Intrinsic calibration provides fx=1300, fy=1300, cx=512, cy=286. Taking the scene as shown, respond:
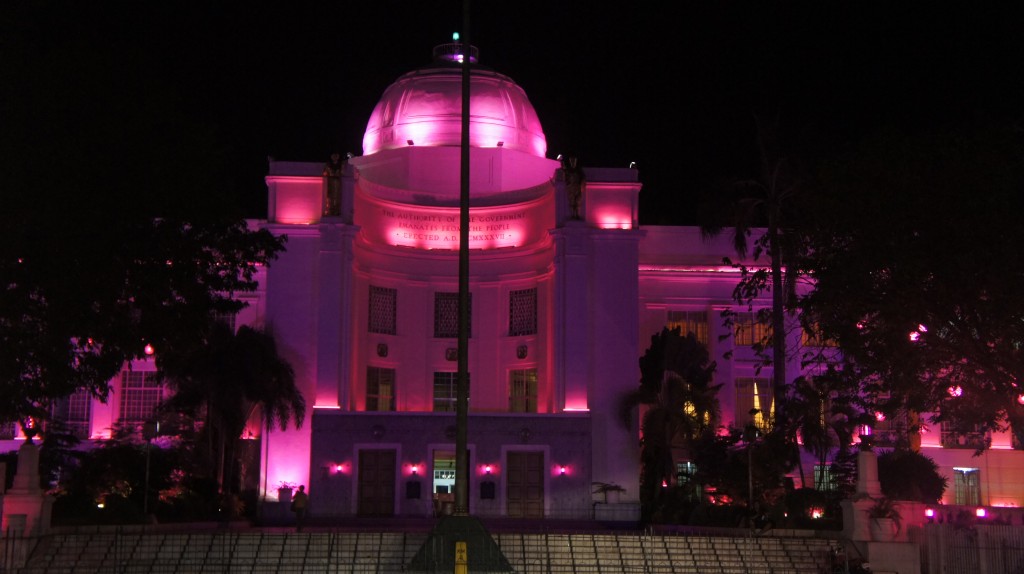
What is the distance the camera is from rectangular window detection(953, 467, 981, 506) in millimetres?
53281

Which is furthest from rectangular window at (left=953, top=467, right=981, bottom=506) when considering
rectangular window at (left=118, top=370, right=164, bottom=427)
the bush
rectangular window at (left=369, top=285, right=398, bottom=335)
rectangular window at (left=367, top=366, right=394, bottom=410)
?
rectangular window at (left=118, top=370, right=164, bottom=427)

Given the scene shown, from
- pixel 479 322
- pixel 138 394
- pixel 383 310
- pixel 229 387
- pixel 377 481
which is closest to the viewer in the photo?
pixel 229 387

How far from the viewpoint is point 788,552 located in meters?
30.8

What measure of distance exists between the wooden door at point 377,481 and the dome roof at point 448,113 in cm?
1488

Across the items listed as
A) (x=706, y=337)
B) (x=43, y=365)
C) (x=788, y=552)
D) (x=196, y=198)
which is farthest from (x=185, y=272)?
(x=706, y=337)

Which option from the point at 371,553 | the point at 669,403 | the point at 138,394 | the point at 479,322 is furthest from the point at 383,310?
the point at 371,553

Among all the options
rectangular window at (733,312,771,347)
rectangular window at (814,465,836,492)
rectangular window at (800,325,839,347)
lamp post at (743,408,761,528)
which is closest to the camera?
rectangular window at (800,325,839,347)

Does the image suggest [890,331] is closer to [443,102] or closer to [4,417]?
[4,417]

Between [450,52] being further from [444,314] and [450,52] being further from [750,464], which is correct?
[750,464]

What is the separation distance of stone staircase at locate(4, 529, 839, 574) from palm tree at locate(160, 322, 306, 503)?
37.3 ft

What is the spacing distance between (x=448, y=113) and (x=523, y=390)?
12557 mm

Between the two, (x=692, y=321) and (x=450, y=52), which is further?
(x=450, y=52)

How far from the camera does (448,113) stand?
5612 centimetres

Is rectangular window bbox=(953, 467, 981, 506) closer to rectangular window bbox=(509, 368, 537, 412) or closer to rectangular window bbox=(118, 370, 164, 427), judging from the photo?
rectangular window bbox=(509, 368, 537, 412)
